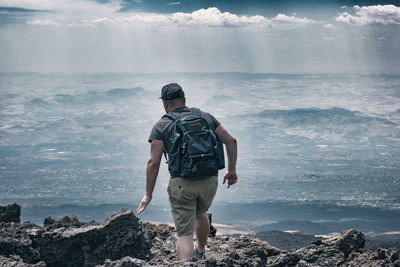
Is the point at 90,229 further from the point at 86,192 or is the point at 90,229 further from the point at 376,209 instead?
the point at 86,192

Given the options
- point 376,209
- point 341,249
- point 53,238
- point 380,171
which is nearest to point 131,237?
point 53,238

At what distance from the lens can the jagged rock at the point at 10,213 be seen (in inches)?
416

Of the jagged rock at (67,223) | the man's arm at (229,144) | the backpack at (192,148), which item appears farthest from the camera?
the jagged rock at (67,223)

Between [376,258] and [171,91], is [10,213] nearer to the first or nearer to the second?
[171,91]

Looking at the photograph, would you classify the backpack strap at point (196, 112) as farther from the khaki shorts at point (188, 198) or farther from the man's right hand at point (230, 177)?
the man's right hand at point (230, 177)

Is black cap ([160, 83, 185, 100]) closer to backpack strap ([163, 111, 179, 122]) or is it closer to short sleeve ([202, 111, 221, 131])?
backpack strap ([163, 111, 179, 122])

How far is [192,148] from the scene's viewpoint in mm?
6785

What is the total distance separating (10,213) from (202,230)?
4559mm

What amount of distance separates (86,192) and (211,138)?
18253 centimetres

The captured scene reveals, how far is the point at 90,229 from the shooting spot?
8.30m

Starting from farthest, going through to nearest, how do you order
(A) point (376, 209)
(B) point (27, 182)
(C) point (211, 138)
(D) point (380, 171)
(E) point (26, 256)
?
(D) point (380, 171) → (B) point (27, 182) → (A) point (376, 209) → (E) point (26, 256) → (C) point (211, 138)

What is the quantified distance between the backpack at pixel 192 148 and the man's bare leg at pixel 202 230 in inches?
32.3

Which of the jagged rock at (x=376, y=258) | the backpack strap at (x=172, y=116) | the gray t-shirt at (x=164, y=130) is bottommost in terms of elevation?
the jagged rock at (x=376, y=258)

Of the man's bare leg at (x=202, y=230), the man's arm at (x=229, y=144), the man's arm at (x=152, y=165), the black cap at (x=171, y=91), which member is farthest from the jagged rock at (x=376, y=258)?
the black cap at (x=171, y=91)
